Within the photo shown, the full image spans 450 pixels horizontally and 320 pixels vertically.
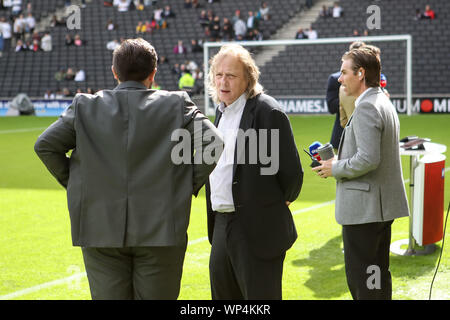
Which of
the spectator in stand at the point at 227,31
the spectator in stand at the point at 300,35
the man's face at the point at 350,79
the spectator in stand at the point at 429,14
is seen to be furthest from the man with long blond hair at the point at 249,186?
the spectator in stand at the point at 227,31

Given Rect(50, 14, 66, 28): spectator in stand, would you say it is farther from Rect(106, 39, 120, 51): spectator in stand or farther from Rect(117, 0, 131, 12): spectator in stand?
Rect(106, 39, 120, 51): spectator in stand

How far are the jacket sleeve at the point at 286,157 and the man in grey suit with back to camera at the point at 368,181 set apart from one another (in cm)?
54

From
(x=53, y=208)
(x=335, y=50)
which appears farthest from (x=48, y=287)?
(x=335, y=50)

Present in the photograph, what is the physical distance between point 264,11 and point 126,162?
28.6m

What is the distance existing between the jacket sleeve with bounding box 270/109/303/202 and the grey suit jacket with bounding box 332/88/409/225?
0.54m

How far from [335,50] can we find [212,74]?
2276 centimetres

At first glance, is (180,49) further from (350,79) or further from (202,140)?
(202,140)

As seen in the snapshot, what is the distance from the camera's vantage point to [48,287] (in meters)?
5.26

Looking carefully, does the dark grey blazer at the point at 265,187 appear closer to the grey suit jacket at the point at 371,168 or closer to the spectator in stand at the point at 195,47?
the grey suit jacket at the point at 371,168

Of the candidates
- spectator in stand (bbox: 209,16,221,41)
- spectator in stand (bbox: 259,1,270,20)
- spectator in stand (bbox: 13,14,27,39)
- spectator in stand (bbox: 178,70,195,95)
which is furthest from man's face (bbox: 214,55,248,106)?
spectator in stand (bbox: 13,14,27,39)

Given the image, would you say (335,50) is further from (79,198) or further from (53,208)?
(79,198)

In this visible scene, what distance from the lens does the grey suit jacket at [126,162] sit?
2.89 metres

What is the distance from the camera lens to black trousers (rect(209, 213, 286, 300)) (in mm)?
3314

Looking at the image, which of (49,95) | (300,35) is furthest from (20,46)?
(300,35)
